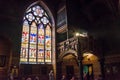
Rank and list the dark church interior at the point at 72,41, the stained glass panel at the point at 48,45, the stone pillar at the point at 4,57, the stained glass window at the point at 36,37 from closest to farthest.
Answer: the dark church interior at the point at 72,41 → the stone pillar at the point at 4,57 → the stained glass window at the point at 36,37 → the stained glass panel at the point at 48,45

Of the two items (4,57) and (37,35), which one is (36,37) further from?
(4,57)

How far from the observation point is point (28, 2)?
613 inches

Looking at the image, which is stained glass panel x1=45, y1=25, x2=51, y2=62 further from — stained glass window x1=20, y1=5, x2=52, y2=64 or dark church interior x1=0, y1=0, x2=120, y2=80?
dark church interior x1=0, y1=0, x2=120, y2=80

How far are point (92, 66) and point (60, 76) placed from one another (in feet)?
11.5

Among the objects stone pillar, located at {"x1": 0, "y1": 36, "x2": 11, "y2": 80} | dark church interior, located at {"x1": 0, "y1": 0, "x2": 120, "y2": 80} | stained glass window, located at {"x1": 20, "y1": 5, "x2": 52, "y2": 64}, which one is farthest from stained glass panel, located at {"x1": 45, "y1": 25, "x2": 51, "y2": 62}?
stone pillar, located at {"x1": 0, "y1": 36, "x2": 11, "y2": 80}

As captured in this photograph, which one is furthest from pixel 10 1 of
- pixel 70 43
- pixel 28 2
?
pixel 70 43

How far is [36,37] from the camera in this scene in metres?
15.7

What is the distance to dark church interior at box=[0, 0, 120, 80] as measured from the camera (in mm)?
12195

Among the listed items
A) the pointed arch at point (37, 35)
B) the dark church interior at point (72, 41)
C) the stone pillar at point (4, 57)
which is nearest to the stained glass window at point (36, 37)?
the pointed arch at point (37, 35)

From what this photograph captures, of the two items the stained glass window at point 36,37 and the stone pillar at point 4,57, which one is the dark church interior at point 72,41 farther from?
the stained glass window at point 36,37

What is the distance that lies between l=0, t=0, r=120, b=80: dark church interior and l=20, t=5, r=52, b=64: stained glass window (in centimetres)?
23

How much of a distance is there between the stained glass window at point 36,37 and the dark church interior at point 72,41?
0.77ft

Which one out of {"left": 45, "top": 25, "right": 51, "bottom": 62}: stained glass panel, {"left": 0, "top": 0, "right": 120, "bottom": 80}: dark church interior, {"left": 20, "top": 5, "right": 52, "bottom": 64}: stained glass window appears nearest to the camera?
{"left": 0, "top": 0, "right": 120, "bottom": 80}: dark church interior

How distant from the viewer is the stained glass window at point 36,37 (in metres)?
14.9
